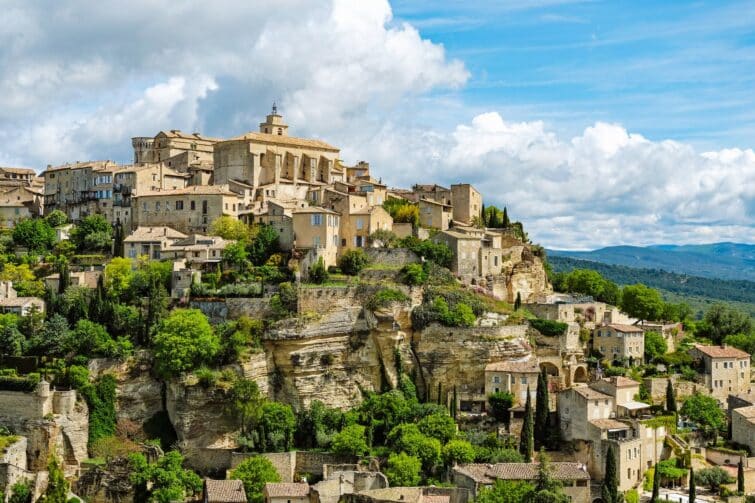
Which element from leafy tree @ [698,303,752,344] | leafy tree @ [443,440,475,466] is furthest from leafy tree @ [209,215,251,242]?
leafy tree @ [698,303,752,344]

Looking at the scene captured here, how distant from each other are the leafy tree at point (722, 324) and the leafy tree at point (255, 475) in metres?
36.5

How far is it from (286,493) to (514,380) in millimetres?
15002

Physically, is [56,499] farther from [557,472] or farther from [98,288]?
[557,472]

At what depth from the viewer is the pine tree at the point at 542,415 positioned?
2223 inches

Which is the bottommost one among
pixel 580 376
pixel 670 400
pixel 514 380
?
pixel 670 400

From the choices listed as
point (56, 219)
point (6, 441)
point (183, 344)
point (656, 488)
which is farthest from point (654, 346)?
point (56, 219)

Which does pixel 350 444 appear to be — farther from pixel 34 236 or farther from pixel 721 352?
pixel 34 236

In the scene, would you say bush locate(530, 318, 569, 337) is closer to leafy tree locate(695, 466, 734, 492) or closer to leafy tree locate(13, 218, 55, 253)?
leafy tree locate(695, 466, 734, 492)

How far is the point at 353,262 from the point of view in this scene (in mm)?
64438

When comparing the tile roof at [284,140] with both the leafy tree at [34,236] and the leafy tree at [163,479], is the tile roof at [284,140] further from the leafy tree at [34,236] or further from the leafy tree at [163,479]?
the leafy tree at [163,479]

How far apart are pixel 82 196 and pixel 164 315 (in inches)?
911

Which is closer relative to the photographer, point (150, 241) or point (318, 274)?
point (318, 274)

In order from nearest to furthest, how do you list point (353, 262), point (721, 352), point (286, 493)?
1. point (286, 493)
2. point (353, 262)
3. point (721, 352)

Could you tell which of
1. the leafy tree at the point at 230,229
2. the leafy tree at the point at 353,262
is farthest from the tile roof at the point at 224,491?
the leafy tree at the point at 230,229
